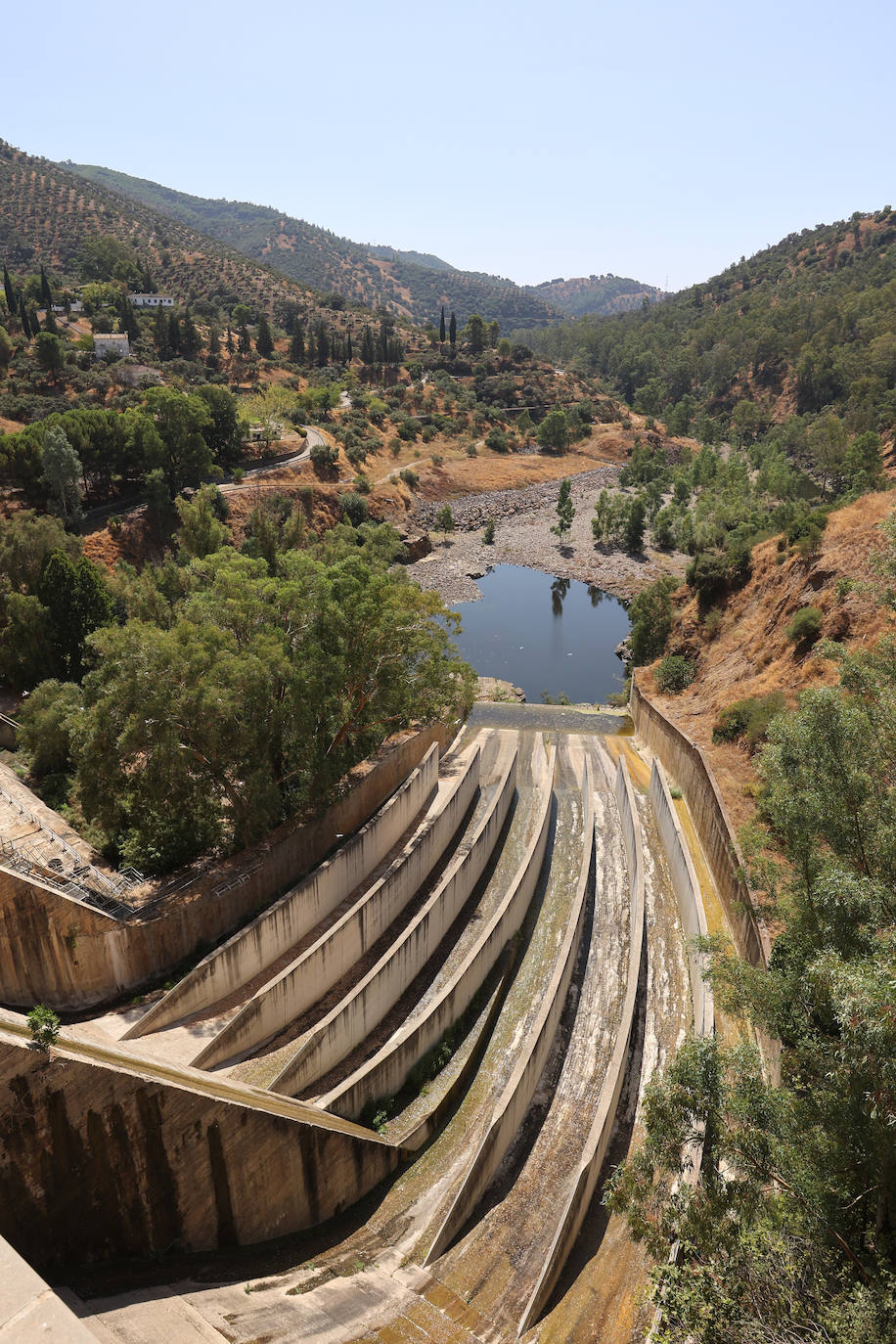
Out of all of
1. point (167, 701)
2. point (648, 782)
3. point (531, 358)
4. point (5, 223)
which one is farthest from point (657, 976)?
point (5, 223)

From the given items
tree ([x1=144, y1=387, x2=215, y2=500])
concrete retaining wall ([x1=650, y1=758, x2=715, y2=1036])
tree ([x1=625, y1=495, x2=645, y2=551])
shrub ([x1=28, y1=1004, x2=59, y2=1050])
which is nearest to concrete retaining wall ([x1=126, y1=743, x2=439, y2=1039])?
shrub ([x1=28, y1=1004, x2=59, y2=1050])

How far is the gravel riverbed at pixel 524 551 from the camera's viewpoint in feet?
254

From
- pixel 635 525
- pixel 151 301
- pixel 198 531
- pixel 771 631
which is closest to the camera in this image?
pixel 771 631

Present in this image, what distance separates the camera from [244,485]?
227ft

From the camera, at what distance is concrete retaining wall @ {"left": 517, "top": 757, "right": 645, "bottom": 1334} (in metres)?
15.9

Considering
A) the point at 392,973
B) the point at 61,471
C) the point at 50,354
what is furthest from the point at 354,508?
the point at 392,973

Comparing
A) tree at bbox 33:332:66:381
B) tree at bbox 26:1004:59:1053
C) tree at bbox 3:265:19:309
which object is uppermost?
tree at bbox 3:265:19:309

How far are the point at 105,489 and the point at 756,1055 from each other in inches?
2359

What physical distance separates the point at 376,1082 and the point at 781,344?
464 feet

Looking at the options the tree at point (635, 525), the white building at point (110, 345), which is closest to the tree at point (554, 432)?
the tree at point (635, 525)

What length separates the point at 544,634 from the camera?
66.5 metres

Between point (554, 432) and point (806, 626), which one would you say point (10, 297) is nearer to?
point (554, 432)

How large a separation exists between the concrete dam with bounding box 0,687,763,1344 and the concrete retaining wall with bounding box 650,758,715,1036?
0.18 metres

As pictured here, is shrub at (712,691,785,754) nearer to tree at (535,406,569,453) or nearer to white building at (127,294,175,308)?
tree at (535,406,569,453)
